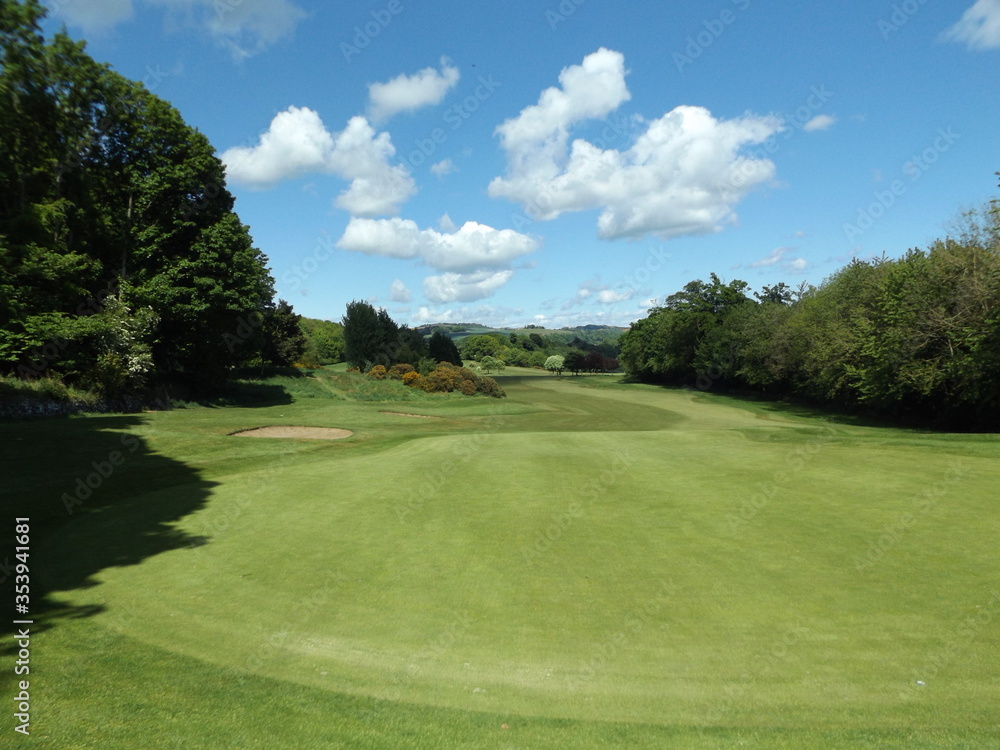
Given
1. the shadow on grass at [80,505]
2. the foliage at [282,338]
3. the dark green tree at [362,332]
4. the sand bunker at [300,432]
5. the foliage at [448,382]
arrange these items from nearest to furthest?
the shadow on grass at [80,505] → the sand bunker at [300,432] → the foliage at [448,382] → the foliage at [282,338] → the dark green tree at [362,332]

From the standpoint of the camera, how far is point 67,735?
4.51 meters

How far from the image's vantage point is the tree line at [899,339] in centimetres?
2889

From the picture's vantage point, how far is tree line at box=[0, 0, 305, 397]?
1502 cm

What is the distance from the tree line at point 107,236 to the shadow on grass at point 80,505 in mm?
4133

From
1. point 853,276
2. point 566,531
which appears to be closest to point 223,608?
point 566,531

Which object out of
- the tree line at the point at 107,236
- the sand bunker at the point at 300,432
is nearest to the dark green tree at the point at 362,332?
the tree line at the point at 107,236

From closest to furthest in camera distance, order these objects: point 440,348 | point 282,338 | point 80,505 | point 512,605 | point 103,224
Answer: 1. point 512,605
2. point 80,505
3. point 103,224
4. point 282,338
5. point 440,348

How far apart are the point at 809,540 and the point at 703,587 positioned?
3.35 m

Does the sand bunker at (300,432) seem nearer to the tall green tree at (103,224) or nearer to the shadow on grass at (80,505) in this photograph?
the shadow on grass at (80,505)

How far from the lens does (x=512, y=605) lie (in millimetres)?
7914

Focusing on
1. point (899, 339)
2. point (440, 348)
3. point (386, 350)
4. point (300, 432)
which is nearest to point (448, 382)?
point (386, 350)

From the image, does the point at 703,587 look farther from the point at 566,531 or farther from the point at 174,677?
the point at 174,677

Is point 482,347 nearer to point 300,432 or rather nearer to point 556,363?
point 556,363

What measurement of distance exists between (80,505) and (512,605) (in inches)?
432
